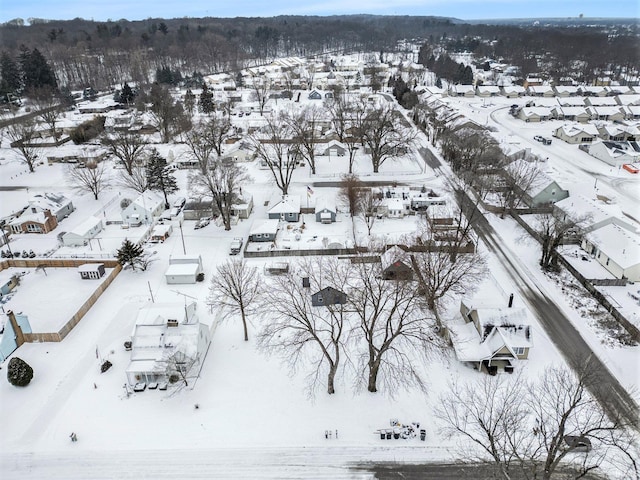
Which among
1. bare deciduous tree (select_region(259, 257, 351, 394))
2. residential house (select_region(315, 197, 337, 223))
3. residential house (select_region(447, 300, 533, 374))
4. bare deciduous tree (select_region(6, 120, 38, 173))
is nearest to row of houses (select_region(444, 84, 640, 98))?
residential house (select_region(315, 197, 337, 223))

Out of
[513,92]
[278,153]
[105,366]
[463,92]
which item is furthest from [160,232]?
[513,92]

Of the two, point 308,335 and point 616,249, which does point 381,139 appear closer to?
point 616,249

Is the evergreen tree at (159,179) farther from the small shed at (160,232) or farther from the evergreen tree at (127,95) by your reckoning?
the evergreen tree at (127,95)

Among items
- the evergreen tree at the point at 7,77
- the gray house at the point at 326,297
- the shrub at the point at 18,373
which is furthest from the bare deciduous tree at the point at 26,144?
the gray house at the point at 326,297

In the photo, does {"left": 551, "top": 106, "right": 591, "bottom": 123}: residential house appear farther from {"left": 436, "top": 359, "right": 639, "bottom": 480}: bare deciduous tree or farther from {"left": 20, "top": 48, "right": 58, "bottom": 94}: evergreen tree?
{"left": 20, "top": 48, "right": 58, "bottom": 94}: evergreen tree

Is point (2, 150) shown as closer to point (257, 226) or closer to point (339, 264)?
point (257, 226)

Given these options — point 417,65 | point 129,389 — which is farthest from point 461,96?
point 129,389

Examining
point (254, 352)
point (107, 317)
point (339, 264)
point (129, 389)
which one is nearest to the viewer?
point (129, 389)
